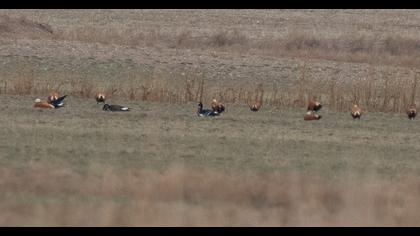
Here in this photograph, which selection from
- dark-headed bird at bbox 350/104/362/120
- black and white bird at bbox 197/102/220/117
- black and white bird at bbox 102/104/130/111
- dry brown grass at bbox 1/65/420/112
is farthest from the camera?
dry brown grass at bbox 1/65/420/112

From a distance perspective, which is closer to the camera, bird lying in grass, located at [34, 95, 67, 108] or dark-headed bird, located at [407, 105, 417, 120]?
bird lying in grass, located at [34, 95, 67, 108]

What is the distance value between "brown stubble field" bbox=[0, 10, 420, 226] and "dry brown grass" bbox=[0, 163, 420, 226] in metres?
0.02

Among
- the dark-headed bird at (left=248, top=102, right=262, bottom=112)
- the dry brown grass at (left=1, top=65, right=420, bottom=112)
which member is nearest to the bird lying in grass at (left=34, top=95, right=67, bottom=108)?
the dry brown grass at (left=1, top=65, right=420, bottom=112)

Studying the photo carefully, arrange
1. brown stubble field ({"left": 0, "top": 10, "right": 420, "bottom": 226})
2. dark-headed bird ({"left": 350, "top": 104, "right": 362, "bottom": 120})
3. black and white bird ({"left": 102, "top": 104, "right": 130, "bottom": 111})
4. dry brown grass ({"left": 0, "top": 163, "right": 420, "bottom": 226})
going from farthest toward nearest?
dark-headed bird ({"left": 350, "top": 104, "right": 362, "bottom": 120})
black and white bird ({"left": 102, "top": 104, "right": 130, "bottom": 111})
brown stubble field ({"left": 0, "top": 10, "right": 420, "bottom": 226})
dry brown grass ({"left": 0, "top": 163, "right": 420, "bottom": 226})

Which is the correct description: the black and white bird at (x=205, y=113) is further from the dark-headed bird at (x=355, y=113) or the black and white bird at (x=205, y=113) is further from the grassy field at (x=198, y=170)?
the dark-headed bird at (x=355, y=113)

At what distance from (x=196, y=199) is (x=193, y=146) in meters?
3.95

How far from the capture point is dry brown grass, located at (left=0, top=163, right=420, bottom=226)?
1102cm

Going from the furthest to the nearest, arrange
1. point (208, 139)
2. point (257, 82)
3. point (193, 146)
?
1. point (257, 82)
2. point (208, 139)
3. point (193, 146)

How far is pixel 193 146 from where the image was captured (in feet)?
52.5

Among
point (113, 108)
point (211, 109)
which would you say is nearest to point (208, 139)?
point (113, 108)

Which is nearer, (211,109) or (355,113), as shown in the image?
(355,113)

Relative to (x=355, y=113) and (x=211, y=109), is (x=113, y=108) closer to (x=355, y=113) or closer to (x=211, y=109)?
(x=211, y=109)

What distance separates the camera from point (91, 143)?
15.8 m

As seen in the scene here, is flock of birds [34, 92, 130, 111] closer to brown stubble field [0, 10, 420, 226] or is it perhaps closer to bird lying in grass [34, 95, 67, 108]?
bird lying in grass [34, 95, 67, 108]
